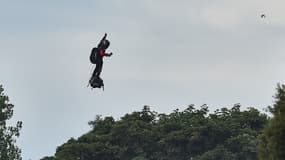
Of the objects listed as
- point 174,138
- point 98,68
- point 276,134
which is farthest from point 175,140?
point 98,68

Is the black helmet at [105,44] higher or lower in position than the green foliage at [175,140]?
lower

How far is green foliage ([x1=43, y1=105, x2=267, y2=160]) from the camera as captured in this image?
111m

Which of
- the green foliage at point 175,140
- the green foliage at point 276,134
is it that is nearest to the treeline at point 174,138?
the green foliage at point 175,140

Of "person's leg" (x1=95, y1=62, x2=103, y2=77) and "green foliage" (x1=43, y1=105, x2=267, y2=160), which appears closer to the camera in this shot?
"person's leg" (x1=95, y1=62, x2=103, y2=77)

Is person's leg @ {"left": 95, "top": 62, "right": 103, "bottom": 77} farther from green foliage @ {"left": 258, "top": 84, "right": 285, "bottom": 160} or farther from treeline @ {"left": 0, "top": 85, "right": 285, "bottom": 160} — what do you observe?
treeline @ {"left": 0, "top": 85, "right": 285, "bottom": 160}

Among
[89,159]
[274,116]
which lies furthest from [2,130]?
[274,116]

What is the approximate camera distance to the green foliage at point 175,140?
11106 cm

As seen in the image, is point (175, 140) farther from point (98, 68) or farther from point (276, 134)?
point (98, 68)

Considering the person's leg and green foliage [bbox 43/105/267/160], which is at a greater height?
green foliage [bbox 43/105/267/160]

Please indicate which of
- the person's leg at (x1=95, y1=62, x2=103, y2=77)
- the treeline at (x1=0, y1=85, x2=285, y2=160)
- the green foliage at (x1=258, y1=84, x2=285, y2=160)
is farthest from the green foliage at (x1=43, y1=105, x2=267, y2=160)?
the person's leg at (x1=95, y1=62, x2=103, y2=77)

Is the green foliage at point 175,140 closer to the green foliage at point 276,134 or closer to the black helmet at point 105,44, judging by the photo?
the green foliage at point 276,134

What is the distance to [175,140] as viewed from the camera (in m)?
114

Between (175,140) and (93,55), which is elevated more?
(175,140)

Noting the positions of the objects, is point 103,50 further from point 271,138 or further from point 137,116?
point 137,116
